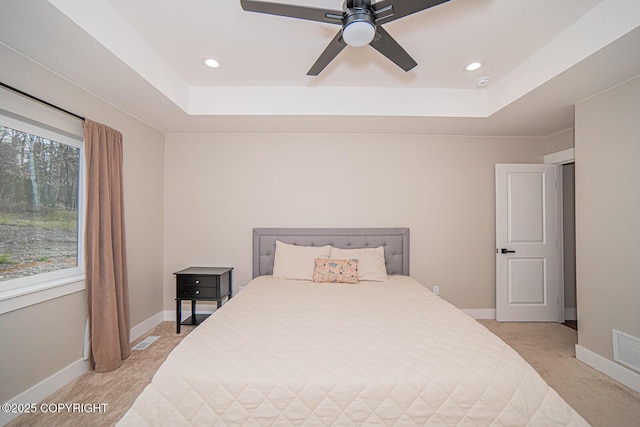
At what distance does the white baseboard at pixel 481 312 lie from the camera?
138 inches

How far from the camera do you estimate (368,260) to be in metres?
3.10

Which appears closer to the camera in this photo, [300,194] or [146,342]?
[146,342]

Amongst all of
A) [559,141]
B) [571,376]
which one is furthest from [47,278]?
[559,141]

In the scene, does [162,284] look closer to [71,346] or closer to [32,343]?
[71,346]

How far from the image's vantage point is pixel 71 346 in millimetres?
2207

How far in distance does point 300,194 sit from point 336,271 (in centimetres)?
113

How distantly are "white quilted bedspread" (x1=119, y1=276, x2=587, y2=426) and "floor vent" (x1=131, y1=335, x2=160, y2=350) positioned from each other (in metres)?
1.64

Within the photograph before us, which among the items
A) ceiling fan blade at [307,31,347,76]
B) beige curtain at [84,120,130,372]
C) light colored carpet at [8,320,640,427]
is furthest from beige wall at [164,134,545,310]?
ceiling fan blade at [307,31,347,76]

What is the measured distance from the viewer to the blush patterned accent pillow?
2.90 m

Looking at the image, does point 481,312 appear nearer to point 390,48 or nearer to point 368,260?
point 368,260

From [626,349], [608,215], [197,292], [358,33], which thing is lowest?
[626,349]

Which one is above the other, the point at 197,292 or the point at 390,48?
the point at 390,48

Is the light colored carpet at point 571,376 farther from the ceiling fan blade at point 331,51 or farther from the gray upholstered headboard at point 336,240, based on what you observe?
the ceiling fan blade at point 331,51

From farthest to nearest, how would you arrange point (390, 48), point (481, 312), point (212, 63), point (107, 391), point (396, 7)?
point (481, 312)
point (212, 63)
point (107, 391)
point (390, 48)
point (396, 7)
